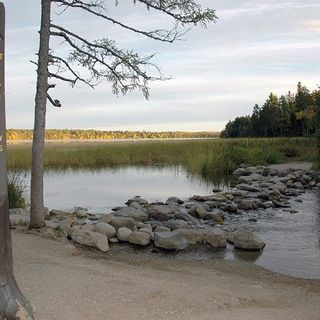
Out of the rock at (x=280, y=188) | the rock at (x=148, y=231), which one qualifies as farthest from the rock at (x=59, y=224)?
the rock at (x=280, y=188)

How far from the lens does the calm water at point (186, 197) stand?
9836mm

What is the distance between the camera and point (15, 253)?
799cm

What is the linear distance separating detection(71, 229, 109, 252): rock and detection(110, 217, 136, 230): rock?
65.7 inches

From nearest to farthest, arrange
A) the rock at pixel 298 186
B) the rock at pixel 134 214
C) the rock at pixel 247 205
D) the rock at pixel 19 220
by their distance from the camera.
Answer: the rock at pixel 19 220 → the rock at pixel 134 214 → the rock at pixel 247 205 → the rock at pixel 298 186

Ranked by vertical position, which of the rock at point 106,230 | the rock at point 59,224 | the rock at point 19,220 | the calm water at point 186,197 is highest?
the rock at point 19,220

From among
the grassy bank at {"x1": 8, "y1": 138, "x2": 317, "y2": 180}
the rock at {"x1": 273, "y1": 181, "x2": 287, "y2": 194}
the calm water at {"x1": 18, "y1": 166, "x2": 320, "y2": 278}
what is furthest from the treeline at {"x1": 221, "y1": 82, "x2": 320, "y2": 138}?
the rock at {"x1": 273, "y1": 181, "x2": 287, "y2": 194}

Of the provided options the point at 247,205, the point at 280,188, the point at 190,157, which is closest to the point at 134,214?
the point at 247,205

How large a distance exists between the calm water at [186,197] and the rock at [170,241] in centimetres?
33

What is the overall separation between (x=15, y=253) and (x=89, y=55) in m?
4.37

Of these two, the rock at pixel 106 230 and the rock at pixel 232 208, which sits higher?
the rock at pixel 106 230

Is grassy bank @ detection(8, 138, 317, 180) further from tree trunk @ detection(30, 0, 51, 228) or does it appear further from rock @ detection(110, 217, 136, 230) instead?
tree trunk @ detection(30, 0, 51, 228)

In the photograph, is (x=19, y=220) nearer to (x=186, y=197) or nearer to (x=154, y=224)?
(x=154, y=224)

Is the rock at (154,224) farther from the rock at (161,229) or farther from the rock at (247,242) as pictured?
the rock at (247,242)

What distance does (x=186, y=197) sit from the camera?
1972 centimetres
